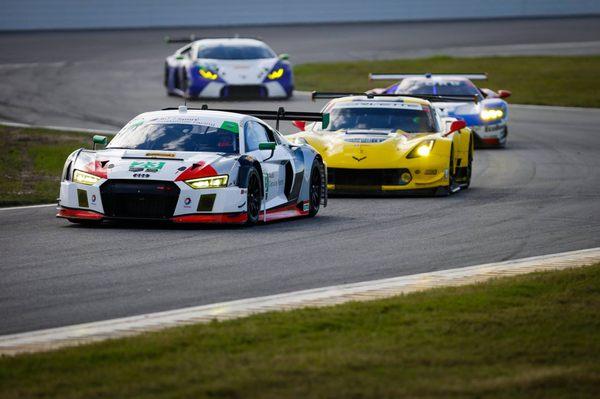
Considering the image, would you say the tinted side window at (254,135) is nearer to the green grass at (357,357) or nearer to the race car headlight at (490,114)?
the green grass at (357,357)

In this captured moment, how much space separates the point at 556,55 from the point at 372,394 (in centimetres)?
3812

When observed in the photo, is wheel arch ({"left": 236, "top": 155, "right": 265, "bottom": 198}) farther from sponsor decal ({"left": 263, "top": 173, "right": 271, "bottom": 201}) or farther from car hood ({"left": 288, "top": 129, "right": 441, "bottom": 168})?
car hood ({"left": 288, "top": 129, "right": 441, "bottom": 168})

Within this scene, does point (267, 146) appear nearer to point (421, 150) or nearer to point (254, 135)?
point (254, 135)

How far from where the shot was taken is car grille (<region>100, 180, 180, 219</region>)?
13.4m

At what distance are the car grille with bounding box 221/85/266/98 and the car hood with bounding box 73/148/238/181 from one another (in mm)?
17224

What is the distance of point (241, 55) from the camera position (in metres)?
32.1

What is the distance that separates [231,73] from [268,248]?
19.3 m

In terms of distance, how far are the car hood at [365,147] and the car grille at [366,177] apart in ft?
0.23

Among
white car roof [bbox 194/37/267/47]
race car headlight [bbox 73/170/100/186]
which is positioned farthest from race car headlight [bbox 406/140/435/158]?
white car roof [bbox 194/37/267/47]

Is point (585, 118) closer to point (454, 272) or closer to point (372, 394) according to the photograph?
point (454, 272)

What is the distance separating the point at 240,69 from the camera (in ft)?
103

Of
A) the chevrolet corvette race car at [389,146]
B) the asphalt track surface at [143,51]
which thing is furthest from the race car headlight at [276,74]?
the chevrolet corvette race car at [389,146]

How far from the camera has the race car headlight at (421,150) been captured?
1747cm

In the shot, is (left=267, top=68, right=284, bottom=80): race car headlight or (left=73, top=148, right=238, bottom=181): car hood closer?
(left=73, top=148, right=238, bottom=181): car hood
